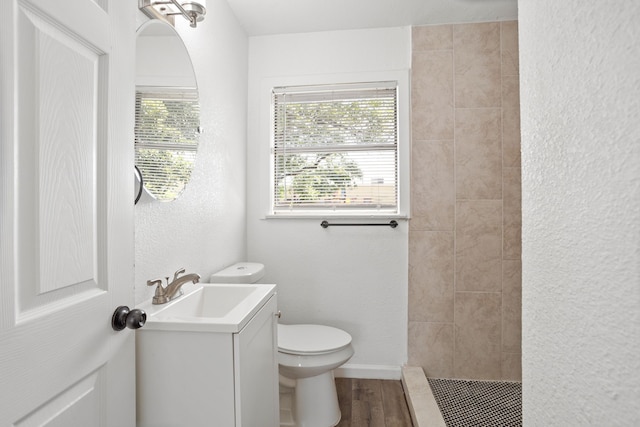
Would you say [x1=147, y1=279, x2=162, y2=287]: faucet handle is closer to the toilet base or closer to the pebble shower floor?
the toilet base

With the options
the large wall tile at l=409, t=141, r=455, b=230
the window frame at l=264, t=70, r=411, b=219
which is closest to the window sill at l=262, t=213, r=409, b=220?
the window frame at l=264, t=70, r=411, b=219

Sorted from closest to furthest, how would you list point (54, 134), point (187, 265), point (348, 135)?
1. point (54, 134)
2. point (187, 265)
3. point (348, 135)

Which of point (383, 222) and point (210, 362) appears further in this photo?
point (383, 222)

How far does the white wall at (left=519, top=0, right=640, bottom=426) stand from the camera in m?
0.45

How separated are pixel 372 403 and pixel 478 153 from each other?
168 centimetres

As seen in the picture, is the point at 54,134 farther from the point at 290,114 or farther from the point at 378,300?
the point at 378,300

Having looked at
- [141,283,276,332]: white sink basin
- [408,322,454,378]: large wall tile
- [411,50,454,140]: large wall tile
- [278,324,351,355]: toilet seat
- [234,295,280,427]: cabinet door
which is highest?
[411,50,454,140]: large wall tile

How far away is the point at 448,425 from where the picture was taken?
6.07ft

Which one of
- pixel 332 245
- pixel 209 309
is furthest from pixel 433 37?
pixel 209 309

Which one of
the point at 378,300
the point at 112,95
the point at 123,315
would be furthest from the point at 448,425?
the point at 112,95

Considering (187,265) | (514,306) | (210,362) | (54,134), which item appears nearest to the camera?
(54,134)

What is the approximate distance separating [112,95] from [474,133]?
212 cm

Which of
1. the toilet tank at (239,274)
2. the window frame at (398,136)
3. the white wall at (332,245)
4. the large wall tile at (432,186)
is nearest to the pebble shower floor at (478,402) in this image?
the white wall at (332,245)

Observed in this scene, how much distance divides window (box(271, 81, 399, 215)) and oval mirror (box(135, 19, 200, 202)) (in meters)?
0.96
